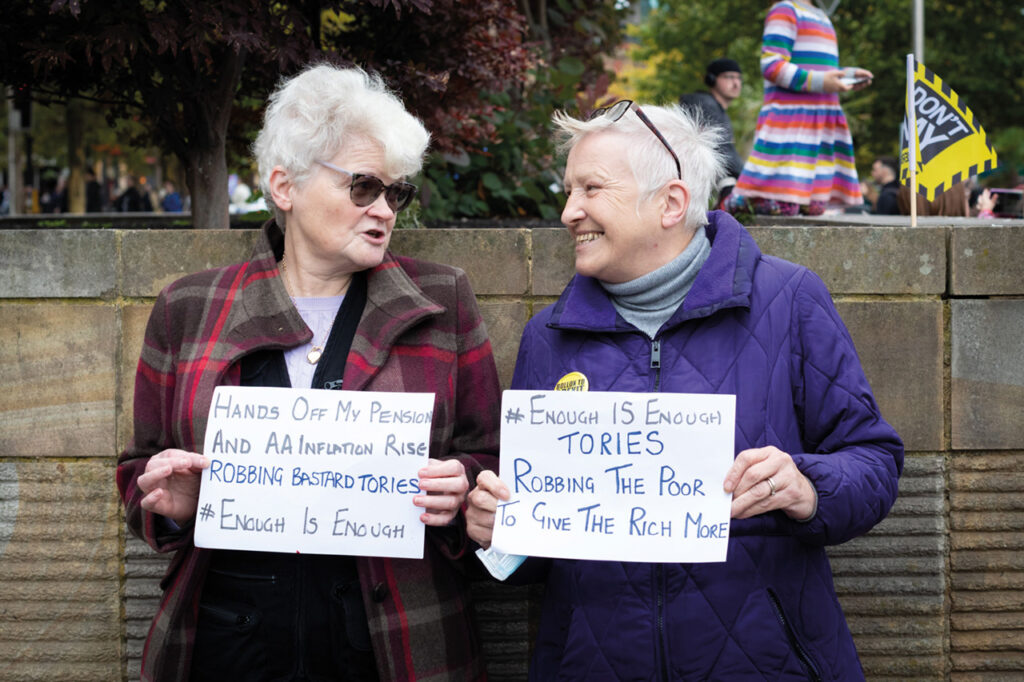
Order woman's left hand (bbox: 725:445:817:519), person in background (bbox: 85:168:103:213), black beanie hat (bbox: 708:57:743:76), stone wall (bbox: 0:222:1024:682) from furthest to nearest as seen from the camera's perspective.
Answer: person in background (bbox: 85:168:103:213), black beanie hat (bbox: 708:57:743:76), stone wall (bbox: 0:222:1024:682), woman's left hand (bbox: 725:445:817:519)

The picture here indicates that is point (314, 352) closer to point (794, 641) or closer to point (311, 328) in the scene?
point (311, 328)

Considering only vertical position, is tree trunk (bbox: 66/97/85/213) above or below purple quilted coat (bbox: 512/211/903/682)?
above

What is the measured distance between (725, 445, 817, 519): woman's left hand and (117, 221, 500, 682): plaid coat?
713 mm

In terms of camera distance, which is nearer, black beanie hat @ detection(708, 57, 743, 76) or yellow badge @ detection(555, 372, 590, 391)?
yellow badge @ detection(555, 372, 590, 391)

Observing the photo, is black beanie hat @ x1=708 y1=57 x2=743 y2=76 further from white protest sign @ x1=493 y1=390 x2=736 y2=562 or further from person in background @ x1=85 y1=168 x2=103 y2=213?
person in background @ x1=85 y1=168 x2=103 y2=213

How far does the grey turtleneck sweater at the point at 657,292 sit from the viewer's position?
271 cm

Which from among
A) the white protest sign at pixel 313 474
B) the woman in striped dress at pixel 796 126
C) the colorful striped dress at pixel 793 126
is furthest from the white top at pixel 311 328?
the colorful striped dress at pixel 793 126

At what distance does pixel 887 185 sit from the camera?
1175 centimetres

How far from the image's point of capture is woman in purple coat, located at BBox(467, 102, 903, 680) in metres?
2.53

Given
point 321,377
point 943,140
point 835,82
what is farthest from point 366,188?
point 835,82

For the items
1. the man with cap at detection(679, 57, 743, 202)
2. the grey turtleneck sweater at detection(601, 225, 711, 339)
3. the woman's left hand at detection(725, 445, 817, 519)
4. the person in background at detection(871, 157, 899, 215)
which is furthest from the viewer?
the person in background at detection(871, 157, 899, 215)

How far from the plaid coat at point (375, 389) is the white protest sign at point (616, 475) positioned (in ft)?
1.08

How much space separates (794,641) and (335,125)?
5.54ft

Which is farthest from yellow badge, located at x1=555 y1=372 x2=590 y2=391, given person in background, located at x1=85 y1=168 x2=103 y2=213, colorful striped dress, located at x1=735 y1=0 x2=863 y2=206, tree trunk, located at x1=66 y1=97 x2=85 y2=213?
tree trunk, located at x1=66 y1=97 x2=85 y2=213
